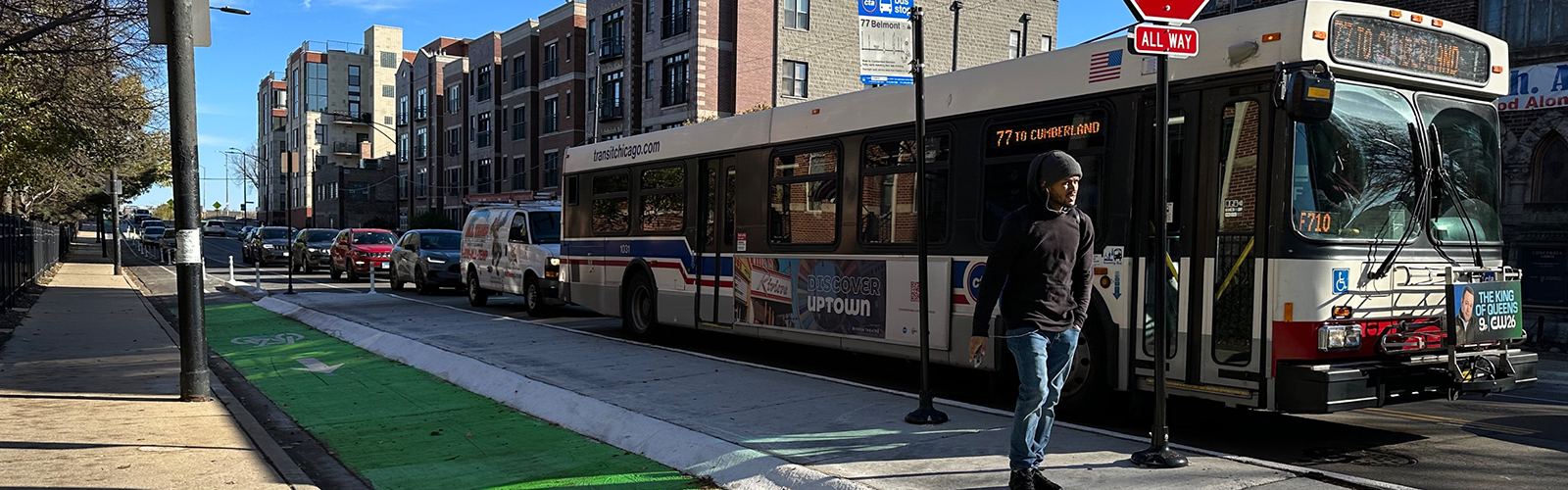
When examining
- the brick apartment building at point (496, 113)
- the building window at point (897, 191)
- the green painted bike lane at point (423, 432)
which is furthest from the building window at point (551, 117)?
the building window at point (897, 191)

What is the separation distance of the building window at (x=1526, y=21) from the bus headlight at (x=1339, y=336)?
49.9 ft

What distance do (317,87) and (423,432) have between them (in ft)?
327

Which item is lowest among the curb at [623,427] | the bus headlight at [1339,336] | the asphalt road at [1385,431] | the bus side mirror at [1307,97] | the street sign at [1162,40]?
the curb at [623,427]

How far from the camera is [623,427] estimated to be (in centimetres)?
809

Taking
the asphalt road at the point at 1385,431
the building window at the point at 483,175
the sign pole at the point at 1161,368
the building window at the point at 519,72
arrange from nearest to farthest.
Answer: the sign pole at the point at 1161,368 → the asphalt road at the point at 1385,431 → the building window at the point at 519,72 → the building window at the point at 483,175

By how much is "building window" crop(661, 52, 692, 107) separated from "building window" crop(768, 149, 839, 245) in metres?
31.0

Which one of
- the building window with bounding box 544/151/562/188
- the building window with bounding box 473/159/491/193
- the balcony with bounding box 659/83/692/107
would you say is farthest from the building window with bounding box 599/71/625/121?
the building window with bounding box 473/159/491/193

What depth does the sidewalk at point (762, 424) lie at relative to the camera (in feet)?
20.5

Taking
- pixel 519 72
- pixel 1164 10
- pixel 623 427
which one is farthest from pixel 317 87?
pixel 1164 10

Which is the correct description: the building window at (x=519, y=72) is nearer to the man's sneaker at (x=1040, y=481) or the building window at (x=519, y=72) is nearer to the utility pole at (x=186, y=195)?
the utility pole at (x=186, y=195)

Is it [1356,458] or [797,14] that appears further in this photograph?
[797,14]

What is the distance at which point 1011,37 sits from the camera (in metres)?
45.9

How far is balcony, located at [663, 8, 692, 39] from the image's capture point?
138 feet

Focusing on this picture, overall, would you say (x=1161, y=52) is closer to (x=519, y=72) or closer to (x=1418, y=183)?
(x=1418, y=183)
